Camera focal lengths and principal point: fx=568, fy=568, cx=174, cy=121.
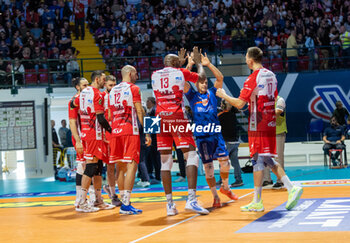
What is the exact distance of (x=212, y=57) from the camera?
18.9m

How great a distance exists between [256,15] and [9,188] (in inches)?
489

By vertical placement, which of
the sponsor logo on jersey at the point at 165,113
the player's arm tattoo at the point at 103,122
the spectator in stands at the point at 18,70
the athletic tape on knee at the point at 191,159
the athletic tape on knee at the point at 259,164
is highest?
the spectator in stands at the point at 18,70

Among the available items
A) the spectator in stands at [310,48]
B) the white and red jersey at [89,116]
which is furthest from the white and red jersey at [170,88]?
the spectator in stands at [310,48]

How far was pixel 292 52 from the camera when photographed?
18875 mm

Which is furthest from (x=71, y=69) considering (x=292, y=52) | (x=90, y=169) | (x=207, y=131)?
(x=207, y=131)

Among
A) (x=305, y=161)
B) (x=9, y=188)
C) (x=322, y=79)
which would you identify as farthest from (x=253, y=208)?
(x=322, y=79)

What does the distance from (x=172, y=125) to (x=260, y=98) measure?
3.79ft

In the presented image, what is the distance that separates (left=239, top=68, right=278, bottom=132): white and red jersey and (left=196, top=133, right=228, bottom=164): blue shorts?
1.19m

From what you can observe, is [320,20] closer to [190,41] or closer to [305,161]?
[190,41]

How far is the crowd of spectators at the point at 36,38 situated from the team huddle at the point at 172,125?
31.3 feet

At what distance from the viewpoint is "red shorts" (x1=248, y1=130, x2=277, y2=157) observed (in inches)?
276

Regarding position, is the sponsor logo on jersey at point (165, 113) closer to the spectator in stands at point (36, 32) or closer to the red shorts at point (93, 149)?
the red shorts at point (93, 149)

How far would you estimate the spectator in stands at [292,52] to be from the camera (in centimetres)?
1825

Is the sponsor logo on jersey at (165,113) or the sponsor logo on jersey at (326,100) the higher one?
the sponsor logo on jersey at (326,100)
